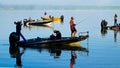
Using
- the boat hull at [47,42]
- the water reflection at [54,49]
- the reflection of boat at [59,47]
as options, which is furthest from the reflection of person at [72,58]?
the boat hull at [47,42]

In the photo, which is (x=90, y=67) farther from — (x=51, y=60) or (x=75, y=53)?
(x=75, y=53)

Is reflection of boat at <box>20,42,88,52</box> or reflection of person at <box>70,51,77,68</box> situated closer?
reflection of person at <box>70,51,77,68</box>

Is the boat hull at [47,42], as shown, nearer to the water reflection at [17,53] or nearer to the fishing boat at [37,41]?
the fishing boat at [37,41]

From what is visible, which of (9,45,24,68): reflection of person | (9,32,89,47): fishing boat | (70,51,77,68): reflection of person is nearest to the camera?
(70,51,77,68): reflection of person

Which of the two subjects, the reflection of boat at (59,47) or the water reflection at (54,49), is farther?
the reflection of boat at (59,47)

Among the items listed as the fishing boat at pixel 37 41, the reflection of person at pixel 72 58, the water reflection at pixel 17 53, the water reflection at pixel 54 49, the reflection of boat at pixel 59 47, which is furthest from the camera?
the fishing boat at pixel 37 41

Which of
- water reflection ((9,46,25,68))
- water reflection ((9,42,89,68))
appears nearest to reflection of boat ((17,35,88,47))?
water reflection ((9,42,89,68))

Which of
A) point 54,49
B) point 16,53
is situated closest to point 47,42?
point 54,49

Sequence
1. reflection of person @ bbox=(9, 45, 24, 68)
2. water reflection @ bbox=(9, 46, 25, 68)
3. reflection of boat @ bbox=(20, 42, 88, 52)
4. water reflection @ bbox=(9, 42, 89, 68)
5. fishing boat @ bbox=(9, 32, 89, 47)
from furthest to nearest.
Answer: fishing boat @ bbox=(9, 32, 89, 47) → reflection of boat @ bbox=(20, 42, 88, 52) → water reflection @ bbox=(9, 42, 89, 68) → water reflection @ bbox=(9, 46, 25, 68) → reflection of person @ bbox=(9, 45, 24, 68)

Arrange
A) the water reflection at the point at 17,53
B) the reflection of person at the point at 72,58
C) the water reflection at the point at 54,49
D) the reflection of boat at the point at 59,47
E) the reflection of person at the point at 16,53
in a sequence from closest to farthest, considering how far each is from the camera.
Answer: the reflection of person at the point at 72,58 < the reflection of person at the point at 16,53 < the water reflection at the point at 17,53 < the water reflection at the point at 54,49 < the reflection of boat at the point at 59,47

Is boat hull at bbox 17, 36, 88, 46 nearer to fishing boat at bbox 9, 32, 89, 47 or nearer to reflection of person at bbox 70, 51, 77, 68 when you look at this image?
fishing boat at bbox 9, 32, 89, 47

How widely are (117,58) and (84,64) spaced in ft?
11.8

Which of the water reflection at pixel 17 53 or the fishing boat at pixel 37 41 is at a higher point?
the fishing boat at pixel 37 41

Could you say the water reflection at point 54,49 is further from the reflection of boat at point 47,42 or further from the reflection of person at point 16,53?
the reflection of boat at point 47,42
